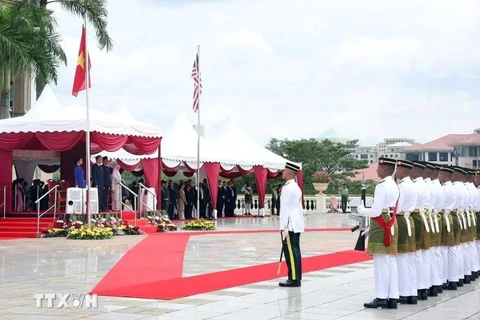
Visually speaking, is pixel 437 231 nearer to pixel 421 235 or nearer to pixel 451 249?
pixel 421 235

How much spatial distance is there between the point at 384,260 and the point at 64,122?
14.7m

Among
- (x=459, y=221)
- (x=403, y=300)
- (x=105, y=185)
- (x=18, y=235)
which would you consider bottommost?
(x=403, y=300)

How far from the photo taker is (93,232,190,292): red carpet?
11671mm

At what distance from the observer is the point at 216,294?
33.4 feet

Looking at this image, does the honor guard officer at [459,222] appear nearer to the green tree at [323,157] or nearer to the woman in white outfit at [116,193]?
the woman in white outfit at [116,193]

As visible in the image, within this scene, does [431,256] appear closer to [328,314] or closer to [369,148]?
[328,314]

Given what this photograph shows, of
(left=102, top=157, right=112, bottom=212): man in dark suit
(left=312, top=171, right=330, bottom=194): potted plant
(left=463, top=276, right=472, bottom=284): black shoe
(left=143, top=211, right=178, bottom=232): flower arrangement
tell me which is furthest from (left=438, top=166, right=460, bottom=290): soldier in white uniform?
(left=312, top=171, right=330, bottom=194): potted plant

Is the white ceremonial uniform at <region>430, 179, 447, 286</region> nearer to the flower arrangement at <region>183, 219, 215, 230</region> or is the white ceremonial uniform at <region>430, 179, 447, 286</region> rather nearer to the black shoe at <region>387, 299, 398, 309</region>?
the black shoe at <region>387, 299, 398, 309</region>

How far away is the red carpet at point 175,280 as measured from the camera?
1027cm

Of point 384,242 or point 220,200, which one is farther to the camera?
point 220,200

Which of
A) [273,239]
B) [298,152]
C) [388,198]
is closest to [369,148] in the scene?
[298,152]

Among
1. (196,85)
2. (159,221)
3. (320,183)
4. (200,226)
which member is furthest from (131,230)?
(320,183)

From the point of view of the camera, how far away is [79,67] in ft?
71.8

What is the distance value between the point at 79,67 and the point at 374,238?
1439cm
